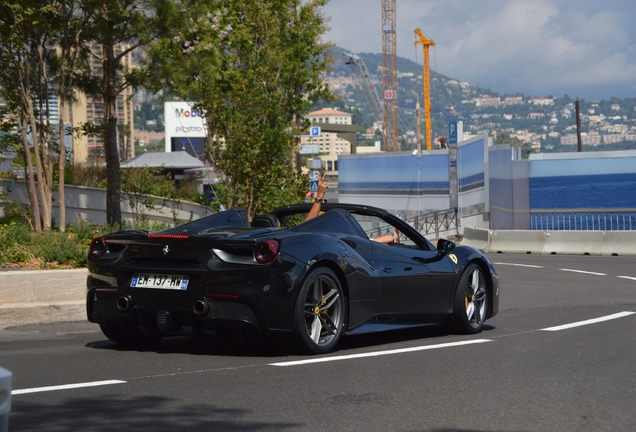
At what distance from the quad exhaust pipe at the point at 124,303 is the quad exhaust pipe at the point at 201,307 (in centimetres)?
59

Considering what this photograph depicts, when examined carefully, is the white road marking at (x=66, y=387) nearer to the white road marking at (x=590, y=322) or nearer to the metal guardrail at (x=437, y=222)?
the white road marking at (x=590, y=322)

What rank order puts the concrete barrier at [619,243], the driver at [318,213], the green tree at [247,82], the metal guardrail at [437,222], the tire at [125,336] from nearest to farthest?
the tire at [125,336] < the driver at [318,213] < the green tree at [247,82] < the concrete barrier at [619,243] < the metal guardrail at [437,222]

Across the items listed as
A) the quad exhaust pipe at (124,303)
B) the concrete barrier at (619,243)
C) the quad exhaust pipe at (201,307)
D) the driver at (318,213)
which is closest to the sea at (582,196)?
the concrete barrier at (619,243)

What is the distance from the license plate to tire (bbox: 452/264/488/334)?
292 cm

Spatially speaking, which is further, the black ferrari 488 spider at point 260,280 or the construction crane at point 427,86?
the construction crane at point 427,86

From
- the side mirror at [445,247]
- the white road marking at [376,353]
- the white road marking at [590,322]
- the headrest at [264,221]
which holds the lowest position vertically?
the white road marking at [590,322]

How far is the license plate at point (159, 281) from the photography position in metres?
6.46

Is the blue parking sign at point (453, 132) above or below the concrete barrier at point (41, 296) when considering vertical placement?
above

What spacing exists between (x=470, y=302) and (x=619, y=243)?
19407 mm

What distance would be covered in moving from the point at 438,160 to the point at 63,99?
42.6 m

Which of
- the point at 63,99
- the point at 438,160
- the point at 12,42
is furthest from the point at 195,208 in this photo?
the point at 438,160

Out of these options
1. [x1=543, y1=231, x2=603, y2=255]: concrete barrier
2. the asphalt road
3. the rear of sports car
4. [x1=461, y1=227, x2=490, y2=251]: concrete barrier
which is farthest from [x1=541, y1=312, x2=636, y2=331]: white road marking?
[x1=461, y1=227, x2=490, y2=251]: concrete barrier

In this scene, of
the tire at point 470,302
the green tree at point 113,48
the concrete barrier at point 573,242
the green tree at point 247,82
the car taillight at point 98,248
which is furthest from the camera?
the concrete barrier at point 573,242

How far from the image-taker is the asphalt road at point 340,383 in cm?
452
